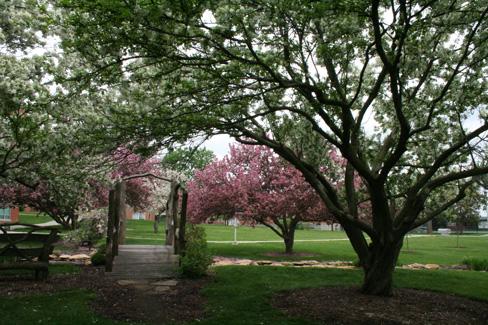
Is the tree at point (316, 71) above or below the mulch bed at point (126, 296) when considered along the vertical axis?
above

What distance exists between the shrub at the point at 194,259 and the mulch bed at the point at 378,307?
2448 millimetres

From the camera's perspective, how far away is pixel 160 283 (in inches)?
413

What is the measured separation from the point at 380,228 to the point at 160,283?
498 centimetres

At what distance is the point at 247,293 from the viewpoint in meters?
9.76

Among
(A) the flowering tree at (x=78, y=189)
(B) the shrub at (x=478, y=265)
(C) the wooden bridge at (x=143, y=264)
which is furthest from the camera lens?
(B) the shrub at (x=478, y=265)

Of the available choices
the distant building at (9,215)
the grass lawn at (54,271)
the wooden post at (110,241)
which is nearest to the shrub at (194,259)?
the wooden post at (110,241)

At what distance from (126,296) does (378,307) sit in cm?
481

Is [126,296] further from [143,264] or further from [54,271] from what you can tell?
[54,271]

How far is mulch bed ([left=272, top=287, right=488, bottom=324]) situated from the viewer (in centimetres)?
787

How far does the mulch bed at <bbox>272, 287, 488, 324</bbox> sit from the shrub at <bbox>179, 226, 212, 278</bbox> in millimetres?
2448

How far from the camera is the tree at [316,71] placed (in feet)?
20.5

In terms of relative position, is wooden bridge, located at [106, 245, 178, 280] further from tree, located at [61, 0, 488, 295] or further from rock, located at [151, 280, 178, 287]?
tree, located at [61, 0, 488, 295]

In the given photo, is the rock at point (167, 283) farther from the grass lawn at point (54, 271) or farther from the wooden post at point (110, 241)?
the grass lawn at point (54, 271)

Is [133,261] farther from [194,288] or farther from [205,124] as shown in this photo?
[205,124]
